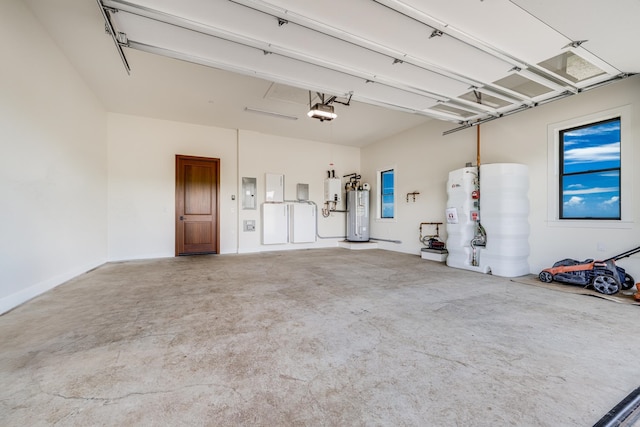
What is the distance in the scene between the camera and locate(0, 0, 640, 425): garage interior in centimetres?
150

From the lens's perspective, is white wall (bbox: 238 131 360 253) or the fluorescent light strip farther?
white wall (bbox: 238 131 360 253)

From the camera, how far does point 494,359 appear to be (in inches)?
72.1

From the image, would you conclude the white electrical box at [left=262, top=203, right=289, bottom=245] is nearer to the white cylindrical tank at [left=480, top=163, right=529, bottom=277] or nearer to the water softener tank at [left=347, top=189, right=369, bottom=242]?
the water softener tank at [left=347, top=189, right=369, bottom=242]

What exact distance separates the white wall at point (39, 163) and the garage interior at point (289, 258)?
3 cm

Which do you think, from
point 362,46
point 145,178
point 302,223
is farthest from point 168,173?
point 362,46

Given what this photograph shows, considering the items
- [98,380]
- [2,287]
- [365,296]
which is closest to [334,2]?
[365,296]

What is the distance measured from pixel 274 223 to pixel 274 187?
1064 mm

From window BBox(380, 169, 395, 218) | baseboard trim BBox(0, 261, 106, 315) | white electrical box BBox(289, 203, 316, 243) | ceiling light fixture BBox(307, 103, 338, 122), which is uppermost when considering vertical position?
ceiling light fixture BBox(307, 103, 338, 122)

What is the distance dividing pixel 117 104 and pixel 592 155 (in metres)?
8.79

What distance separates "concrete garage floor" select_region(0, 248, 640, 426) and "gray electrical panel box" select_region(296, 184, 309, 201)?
481 centimetres

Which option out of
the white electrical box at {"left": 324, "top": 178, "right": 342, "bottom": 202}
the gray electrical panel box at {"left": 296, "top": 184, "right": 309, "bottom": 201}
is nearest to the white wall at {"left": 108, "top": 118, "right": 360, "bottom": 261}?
the gray electrical panel box at {"left": 296, "top": 184, "right": 309, "bottom": 201}

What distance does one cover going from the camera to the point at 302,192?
8109mm

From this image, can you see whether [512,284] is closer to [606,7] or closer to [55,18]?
[606,7]

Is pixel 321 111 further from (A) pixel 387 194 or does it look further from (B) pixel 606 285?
(B) pixel 606 285
